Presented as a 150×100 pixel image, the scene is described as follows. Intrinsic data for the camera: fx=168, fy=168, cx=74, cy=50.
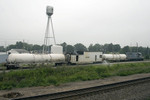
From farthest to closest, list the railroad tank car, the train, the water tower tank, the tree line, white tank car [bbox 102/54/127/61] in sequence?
the tree line < the water tower tank < white tank car [bbox 102/54/127/61] < the train < the railroad tank car

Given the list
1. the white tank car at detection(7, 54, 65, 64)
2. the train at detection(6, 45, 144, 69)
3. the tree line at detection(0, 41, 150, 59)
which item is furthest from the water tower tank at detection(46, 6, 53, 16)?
the tree line at detection(0, 41, 150, 59)

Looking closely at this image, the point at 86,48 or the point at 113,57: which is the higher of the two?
the point at 86,48

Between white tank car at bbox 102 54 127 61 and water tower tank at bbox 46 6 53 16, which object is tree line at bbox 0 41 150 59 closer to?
water tower tank at bbox 46 6 53 16

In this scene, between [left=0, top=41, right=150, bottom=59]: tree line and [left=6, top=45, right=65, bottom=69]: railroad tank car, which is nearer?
[left=6, top=45, right=65, bottom=69]: railroad tank car

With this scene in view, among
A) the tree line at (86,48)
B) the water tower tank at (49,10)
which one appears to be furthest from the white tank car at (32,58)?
the tree line at (86,48)

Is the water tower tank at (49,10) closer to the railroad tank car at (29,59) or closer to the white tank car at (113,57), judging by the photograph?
the white tank car at (113,57)

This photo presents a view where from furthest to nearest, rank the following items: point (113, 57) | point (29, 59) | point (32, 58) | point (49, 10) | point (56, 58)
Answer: point (49, 10)
point (113, 57)
point (56, 58)
point (32, 58)
point (29, 59)

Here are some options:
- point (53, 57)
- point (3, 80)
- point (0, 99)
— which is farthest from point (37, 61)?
point (0, 99)

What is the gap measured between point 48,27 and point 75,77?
36036mm

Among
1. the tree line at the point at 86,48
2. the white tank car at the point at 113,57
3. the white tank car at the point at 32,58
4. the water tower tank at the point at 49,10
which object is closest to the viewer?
the white tank car at the point at 32,58

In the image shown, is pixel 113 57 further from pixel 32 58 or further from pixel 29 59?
pixel 29 59

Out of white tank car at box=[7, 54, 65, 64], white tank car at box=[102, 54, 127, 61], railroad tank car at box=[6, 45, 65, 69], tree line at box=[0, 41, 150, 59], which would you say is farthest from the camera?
tree line at box=[0, 41, 150, 59]

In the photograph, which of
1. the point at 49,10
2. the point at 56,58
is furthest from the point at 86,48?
the point at 56,58

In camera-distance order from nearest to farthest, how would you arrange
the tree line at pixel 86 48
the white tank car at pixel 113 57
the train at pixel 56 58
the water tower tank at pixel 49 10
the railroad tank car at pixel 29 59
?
1. the railroad tank car at pixel 29 59
2. the train at pixel 56 58
3. the white tank car at pixel 113 57
4. the water tower tank at pixel 49 10
5. the tree line at pixel 86 48
